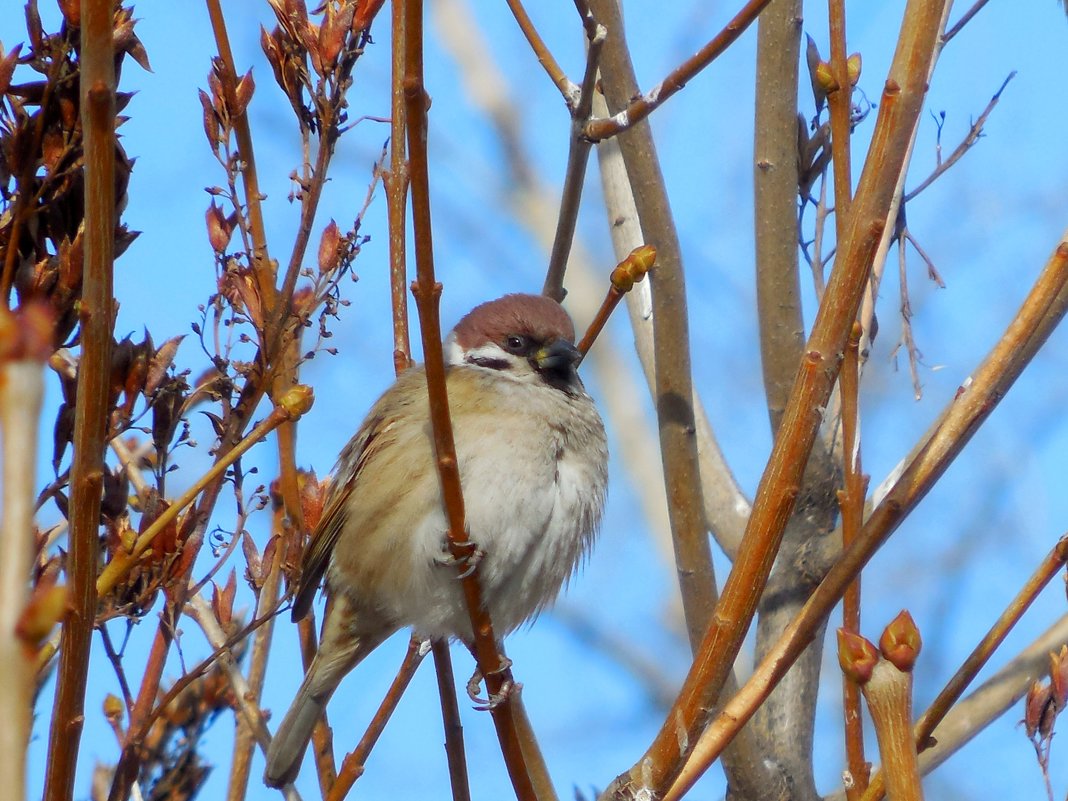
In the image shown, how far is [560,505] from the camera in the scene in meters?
3.19

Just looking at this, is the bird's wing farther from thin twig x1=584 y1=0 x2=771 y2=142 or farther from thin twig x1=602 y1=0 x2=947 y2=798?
thin twig x1=602 y1=0 x2=947 y2=798

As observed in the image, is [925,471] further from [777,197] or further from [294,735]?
[294,735]

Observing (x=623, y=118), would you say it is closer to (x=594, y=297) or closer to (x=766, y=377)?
(x=766, y=377)

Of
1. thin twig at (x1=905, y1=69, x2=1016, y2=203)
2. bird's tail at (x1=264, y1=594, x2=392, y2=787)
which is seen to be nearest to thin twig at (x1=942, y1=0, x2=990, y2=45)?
thin twig at (x1=905, y1=69, x2=1016, y2=203)

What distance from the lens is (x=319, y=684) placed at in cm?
336

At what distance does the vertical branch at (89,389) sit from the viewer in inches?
60.4

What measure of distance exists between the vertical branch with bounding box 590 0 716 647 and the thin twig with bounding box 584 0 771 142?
462mm

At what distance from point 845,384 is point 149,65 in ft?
4.21

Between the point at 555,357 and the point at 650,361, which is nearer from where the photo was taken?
the point at 555,357

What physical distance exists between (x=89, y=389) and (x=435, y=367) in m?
0.51

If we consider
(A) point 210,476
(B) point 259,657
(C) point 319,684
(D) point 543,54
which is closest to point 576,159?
(D) point 543,54

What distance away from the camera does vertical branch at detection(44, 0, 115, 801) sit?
5.03 ft

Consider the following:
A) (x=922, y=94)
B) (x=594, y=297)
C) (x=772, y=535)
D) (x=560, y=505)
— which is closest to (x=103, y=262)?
(x=772, y=535)

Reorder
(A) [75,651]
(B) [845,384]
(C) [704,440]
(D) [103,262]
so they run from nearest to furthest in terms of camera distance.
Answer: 1. (D) [103,262]
2. (A) [75,651]
3. (B) [845,384]
4. (C) [704,440]
